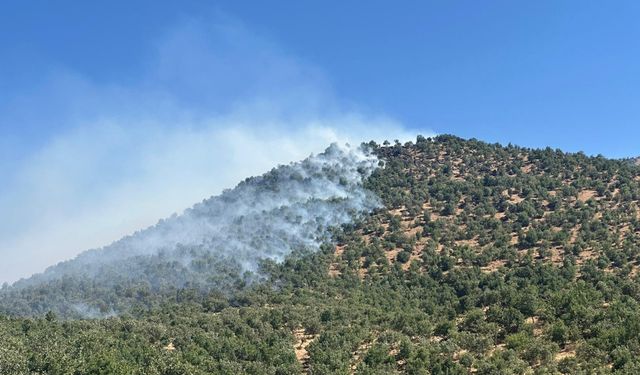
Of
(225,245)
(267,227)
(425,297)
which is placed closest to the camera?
(425,297)

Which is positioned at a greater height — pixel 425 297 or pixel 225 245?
pixel 225 245

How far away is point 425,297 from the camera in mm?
115938

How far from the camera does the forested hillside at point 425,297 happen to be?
6969cm

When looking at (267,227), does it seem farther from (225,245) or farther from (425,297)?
(425,297)

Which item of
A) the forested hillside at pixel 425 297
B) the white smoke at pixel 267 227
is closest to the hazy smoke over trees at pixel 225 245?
the white smoke at pixel 267 227

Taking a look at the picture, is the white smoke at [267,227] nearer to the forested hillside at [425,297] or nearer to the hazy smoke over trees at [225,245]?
the hazy smoke over trees at [225,245]

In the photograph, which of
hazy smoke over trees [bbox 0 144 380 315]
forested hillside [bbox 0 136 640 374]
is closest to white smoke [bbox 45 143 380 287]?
hazy smoke over trees [bbox 0 144 380 315]

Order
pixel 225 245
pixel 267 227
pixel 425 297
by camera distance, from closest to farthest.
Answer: pixel 425 297, pixel 225 245, pixel 267 227

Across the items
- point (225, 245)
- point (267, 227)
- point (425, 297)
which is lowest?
point (425, 297)

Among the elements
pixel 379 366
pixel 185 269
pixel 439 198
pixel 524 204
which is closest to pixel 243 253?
pixel 185 269

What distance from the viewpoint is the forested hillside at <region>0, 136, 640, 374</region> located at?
69.7m

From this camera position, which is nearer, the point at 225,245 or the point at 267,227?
the point at 225,245

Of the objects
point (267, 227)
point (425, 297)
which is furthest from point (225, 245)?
point (425, 297)

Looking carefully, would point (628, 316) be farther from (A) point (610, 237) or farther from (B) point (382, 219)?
(B) point (382, 219)
